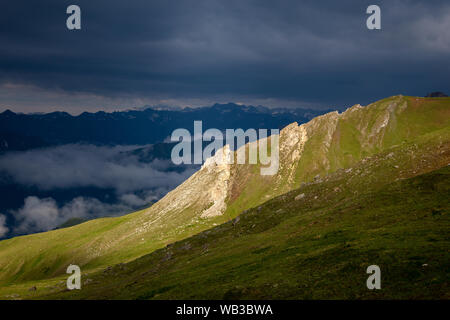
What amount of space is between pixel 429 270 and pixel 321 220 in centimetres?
3654

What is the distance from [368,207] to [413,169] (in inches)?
1178

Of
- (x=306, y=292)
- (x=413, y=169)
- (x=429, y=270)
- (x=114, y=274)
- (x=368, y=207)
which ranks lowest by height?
(x=114, y=274)

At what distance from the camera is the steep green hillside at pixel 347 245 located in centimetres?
3219

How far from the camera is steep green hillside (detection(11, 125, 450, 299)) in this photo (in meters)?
32.2

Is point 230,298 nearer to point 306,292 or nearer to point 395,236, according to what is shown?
point 306,292

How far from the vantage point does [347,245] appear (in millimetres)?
43500

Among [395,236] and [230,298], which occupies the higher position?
[395,236]
